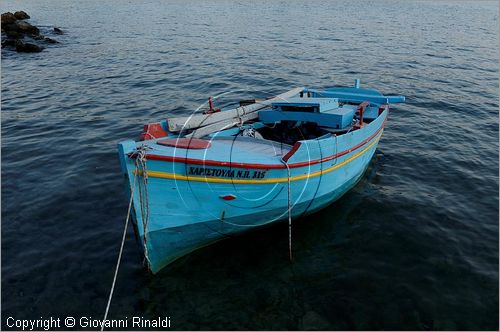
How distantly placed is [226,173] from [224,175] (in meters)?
0.06

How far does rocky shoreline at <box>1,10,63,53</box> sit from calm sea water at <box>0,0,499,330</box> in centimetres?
520

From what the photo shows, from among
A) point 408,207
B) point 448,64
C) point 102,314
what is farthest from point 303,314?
point 448,64

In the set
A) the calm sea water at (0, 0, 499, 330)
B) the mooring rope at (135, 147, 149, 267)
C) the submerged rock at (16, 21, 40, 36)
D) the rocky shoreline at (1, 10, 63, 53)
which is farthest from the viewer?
the submerged rock at (16, 21, 40, 36)

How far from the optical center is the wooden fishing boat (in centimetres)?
772

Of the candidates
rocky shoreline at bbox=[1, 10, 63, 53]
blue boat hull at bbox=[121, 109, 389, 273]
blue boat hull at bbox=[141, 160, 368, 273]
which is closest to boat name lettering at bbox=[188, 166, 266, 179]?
blue boat hull at bbox=[121, 109, 389, 273]

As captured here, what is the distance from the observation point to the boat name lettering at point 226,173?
25.5 feet

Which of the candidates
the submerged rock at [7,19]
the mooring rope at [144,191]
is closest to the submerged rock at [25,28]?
the submerged rock at [7,19]

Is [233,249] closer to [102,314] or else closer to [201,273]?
[201,273]

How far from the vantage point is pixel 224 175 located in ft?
26.2

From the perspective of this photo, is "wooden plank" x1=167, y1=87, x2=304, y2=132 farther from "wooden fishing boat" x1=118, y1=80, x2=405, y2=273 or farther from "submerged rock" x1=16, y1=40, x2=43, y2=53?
"submerged rock" x1=16, y1=40, x2=43, y2=53

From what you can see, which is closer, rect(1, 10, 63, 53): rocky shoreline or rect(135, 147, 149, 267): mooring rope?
rect(135, 147, 149, 267): mooring rope

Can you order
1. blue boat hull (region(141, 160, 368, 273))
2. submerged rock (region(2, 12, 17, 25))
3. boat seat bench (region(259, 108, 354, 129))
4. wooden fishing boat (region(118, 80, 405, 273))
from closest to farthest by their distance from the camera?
wooden fishing boat (region(118, 80, 405, 273)), blue boat hull (region(141, 160, 368, 273)), boat seat bench (region(259, 108, 354, 129)), submerged rock (region(2, 12, 17, 25))

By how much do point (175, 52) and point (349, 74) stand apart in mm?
15888

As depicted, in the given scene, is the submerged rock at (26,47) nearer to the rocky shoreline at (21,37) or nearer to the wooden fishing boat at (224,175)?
the rocky shoreline at (21,37)
